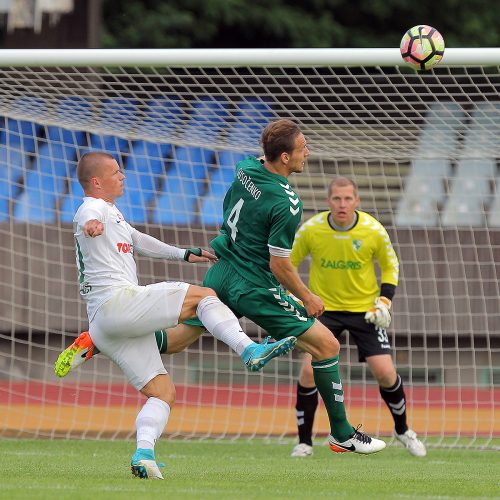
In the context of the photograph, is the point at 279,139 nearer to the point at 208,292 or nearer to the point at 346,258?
the point at 208,292

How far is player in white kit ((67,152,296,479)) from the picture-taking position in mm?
6027

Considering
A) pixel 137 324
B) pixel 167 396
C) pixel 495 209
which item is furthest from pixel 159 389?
pixel 495 209

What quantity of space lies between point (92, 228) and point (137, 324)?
0.53 meters

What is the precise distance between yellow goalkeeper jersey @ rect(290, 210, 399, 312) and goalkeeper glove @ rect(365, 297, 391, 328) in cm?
22

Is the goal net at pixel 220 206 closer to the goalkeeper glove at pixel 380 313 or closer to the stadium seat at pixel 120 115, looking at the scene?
the stadium seat at pixel 120 115

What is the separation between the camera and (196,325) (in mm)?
6633

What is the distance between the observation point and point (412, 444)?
875 centimetres

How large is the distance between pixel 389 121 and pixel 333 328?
5.58 ft

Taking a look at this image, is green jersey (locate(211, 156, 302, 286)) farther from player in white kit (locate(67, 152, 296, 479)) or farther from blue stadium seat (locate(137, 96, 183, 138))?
blue stadium seat (locate(137, 96, 183, 138))

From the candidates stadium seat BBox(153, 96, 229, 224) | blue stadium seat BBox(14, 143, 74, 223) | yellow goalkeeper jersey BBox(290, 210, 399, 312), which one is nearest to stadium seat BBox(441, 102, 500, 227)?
stadium seat BBox(153, 96, 229, 224)

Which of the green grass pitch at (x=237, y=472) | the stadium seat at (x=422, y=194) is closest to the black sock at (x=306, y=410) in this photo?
the green grass pitch at (x=237, y=472)

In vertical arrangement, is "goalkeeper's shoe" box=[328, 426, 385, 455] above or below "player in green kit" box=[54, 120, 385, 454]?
below

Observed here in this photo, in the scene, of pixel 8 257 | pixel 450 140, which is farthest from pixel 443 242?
pixel 8 257

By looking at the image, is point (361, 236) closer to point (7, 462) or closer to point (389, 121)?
point (389, 121)
